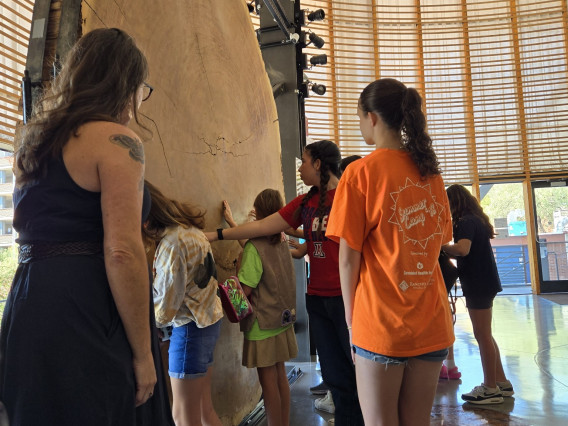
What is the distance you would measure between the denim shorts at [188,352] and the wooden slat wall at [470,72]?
7.16 meters

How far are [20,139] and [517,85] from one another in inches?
373

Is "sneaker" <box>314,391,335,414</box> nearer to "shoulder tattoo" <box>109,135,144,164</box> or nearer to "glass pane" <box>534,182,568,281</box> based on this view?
"shoulder tattoo" <box>109,135,144,164</box>

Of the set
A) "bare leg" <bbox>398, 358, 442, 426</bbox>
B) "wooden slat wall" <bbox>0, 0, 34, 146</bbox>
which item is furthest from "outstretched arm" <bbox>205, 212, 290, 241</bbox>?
"wooden slat wall" <bbox>0, 0, 34, 146</bbox>

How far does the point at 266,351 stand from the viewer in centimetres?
248

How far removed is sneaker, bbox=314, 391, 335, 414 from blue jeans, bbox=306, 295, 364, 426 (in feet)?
3.58

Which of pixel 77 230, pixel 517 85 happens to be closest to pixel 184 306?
pixel 77 230

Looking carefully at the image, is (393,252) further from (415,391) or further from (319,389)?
(319,389)

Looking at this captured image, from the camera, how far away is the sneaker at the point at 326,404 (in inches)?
127

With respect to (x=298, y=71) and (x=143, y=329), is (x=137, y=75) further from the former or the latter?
(x=298, y=71)

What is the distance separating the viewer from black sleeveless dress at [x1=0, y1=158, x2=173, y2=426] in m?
0.98

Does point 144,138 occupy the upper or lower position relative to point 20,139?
upper

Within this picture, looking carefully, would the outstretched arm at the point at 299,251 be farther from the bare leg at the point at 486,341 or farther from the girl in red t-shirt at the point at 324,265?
the bare leg at the point at 486,341

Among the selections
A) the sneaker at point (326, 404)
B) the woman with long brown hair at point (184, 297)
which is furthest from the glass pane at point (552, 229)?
the woman with long brown hair at point (184, 297)

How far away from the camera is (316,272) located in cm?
234
